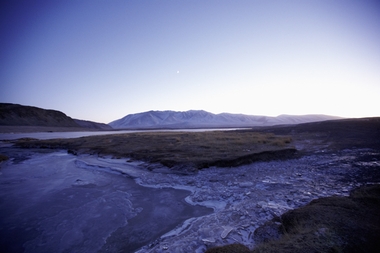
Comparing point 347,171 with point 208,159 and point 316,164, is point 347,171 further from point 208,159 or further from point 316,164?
point 208,159

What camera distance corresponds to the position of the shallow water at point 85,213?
4457 millimetres

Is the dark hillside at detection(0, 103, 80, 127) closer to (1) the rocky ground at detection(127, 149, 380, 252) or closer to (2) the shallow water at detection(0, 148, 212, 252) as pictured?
(2) the shallow water at detection(0, 148, 212, 252)

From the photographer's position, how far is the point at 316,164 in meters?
9.85

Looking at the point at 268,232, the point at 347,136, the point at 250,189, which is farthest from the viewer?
the point at 347,136

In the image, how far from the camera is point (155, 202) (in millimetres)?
6656

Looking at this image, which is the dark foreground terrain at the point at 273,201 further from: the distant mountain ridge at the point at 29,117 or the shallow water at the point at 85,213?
the distant mountain ridge at the point at 29,117

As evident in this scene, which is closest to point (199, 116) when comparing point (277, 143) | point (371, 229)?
point (277, 143)

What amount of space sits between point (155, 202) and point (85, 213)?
95.0 inches

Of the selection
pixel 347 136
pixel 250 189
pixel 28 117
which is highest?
pixel 28 117

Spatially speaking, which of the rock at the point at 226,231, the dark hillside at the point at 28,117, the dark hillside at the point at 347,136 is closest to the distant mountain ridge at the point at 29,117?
the dark hillside at the point at 28,117

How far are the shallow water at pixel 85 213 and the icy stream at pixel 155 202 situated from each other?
0.09ft

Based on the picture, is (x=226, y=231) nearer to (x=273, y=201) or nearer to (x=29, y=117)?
(x=273, y=201)

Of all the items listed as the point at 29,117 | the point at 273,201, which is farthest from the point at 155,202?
the point at 29,117

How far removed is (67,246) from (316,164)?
1186cm
